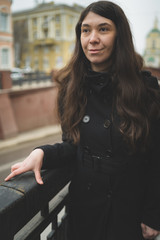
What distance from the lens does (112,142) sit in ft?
4.29

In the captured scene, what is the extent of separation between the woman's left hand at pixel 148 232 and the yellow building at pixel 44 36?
26.9 m

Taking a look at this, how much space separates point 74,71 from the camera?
1549 millimetres

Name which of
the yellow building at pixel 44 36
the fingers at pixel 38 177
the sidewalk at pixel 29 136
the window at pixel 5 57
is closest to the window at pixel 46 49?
the yellow building at pixel 44 36

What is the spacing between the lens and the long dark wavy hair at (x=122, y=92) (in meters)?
1.30

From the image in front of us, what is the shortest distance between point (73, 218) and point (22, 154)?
1083 centimetres

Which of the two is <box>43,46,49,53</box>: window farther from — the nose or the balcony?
the nose

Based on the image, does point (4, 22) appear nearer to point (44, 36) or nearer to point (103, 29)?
point (44, 36)

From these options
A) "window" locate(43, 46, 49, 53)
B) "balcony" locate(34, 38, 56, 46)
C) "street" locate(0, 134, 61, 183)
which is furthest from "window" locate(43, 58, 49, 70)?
"street" locate(0, 134, 61, 183)

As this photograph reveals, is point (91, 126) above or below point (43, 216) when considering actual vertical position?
above

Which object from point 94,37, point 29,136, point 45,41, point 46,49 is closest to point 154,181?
point 94,37

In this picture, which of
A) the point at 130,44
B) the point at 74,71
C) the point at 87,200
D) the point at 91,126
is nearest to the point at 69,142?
the point at 91,126

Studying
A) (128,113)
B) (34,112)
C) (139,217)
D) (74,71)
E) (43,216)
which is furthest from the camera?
(34,112)

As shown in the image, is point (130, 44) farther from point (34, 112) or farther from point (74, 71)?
point (34, 112)

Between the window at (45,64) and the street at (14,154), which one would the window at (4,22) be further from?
the window at (45,64)
